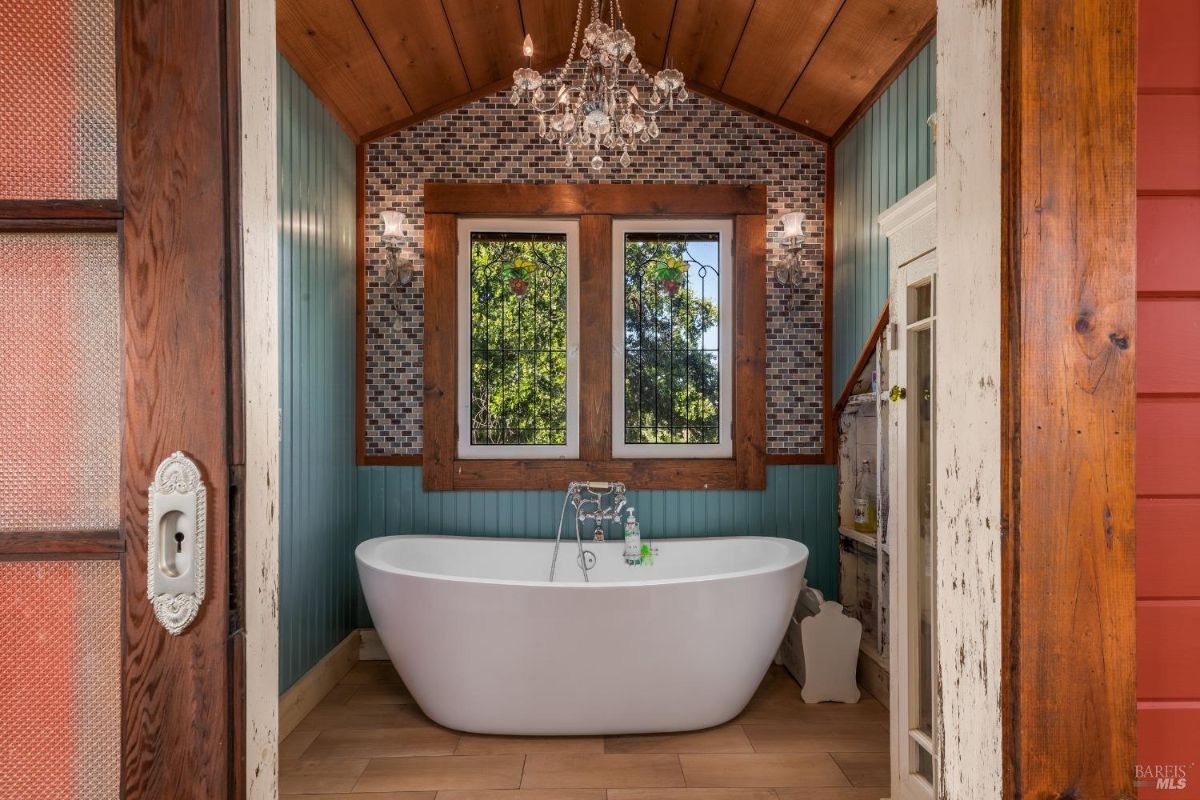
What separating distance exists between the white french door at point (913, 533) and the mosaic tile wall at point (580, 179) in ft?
5.59

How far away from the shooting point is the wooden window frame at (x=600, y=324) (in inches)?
150

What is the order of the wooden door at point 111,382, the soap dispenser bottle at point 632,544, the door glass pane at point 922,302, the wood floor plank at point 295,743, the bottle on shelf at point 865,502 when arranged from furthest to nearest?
the soap dispenser bottle at point 632,544 → the bottle on shelf at point 865,502 → the wood floor plank at point 295,743 → the door glass pane at point 922,302 → the wooden door at point 111,382

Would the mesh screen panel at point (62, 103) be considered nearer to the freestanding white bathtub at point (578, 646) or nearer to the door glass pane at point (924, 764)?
the freestanding white bathtub at point (578, 646)

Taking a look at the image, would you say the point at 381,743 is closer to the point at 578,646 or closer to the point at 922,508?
the point at 578,646

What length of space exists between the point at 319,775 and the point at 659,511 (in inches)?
78.2

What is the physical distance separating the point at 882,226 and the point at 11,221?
213cm

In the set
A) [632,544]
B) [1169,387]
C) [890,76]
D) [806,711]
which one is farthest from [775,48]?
[806,711]

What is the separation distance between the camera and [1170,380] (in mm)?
929

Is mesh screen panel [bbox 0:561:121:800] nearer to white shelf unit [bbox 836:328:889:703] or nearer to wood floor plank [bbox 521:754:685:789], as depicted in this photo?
wood floor plank [bbox 521:754:685:789]

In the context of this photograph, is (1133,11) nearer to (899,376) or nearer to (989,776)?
(989,776)

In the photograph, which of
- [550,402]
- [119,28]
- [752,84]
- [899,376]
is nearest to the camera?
[119,28]

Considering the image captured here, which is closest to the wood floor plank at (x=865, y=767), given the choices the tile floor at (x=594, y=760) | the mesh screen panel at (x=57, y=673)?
the tile floor at (x=594, y=760)

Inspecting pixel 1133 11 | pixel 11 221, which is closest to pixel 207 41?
pixel 11 221

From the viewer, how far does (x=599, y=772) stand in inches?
101
